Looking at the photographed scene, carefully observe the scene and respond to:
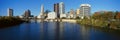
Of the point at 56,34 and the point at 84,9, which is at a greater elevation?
the point at 84,9

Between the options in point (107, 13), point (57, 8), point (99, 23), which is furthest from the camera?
point (57, 8)

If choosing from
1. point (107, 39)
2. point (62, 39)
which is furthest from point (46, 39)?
point (107, 39)

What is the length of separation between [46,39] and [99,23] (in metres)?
23.8

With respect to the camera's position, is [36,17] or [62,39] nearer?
[62,39]

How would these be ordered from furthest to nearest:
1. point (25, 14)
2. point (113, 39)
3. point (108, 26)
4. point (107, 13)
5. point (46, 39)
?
point (25, 14) → point (107, 13) → point (108, 26) → point (113, 39) → point (46, 39)

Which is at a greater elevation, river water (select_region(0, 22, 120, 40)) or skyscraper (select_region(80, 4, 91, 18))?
skyscraper (select_region(80, 4, 91, 18))

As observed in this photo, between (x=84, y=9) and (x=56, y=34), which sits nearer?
(x=56, y=34)

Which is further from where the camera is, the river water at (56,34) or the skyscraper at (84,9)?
the skyscraper at (84,9)

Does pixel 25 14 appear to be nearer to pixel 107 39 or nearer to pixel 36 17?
pixel 36 17

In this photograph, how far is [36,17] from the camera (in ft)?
419

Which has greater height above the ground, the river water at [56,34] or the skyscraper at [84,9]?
the skyscraper at [84,9]

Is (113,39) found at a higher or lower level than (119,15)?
lower

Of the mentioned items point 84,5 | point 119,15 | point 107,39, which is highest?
point 84,5

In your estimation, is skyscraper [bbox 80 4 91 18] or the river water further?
skyscraper [bbox 80 4 91 18]
